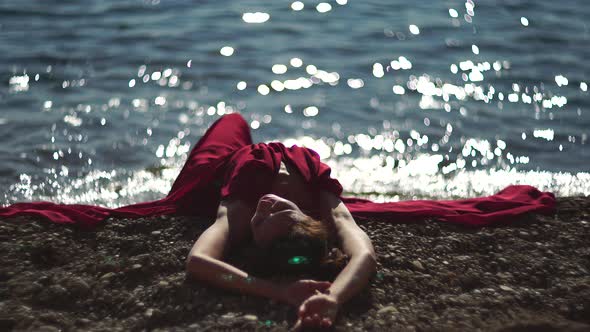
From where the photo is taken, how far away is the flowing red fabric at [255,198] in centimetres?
571

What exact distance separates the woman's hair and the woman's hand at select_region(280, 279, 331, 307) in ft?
0.50

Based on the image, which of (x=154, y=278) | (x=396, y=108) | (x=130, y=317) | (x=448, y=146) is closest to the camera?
(x=130, y=317)

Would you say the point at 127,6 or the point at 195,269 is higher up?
the point at 127,6

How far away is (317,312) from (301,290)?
0.24 metres

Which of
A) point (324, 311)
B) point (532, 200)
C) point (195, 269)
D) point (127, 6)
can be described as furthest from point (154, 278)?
point (127, 6)

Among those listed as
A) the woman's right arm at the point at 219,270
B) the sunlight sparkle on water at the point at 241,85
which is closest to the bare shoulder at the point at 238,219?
the woman's right arm at the point at 219,270

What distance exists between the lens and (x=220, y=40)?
12.0 m

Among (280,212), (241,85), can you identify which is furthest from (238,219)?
(241,85)

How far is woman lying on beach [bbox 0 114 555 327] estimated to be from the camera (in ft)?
15.7

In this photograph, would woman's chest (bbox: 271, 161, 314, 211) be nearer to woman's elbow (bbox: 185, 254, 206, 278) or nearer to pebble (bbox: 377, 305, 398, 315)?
woman's elbow (bbox: 185, 254, 206, 278)

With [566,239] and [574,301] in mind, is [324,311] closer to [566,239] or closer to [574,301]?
[574,301]

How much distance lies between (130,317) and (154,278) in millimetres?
453

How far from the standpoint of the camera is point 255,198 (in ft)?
18.4

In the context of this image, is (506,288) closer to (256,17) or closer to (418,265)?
(418,265)
